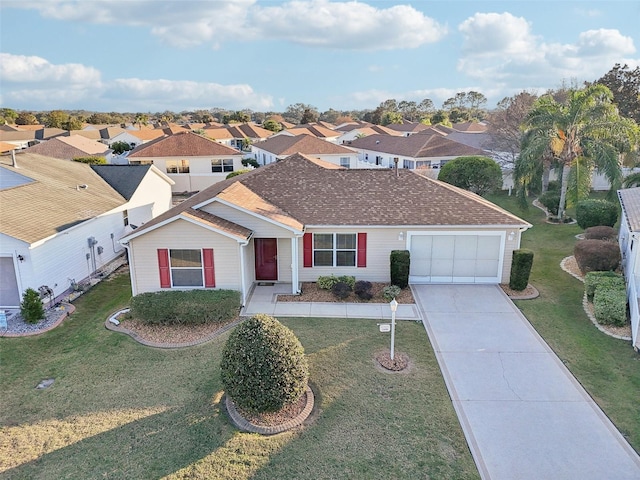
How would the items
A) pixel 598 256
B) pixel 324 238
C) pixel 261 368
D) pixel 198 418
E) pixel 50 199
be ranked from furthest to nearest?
pixel 50 199 → pixel 324 238 → pixel 598 256 → pixel 198 418 → pixel 261 368

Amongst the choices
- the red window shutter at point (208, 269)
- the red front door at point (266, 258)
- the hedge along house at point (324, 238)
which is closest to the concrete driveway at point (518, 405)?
the hedge along house at point (324, 238)

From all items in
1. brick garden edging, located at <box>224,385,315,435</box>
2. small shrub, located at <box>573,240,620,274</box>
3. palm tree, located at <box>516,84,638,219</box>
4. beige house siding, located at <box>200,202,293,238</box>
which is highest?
palm tree, located at <box>516,84,638,219</box>

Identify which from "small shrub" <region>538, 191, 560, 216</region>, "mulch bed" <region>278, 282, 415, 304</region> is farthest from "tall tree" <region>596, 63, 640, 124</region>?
"mulch bed" <region>278, 282, 415, 304</region>

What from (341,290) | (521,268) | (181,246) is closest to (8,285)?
(181,246)

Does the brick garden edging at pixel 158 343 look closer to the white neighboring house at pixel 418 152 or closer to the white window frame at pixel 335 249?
the white window frame at pixel 335 249

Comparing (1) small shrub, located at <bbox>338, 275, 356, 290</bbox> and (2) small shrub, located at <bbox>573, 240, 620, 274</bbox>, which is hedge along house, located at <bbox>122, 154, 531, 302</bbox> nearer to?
(1) small shrub, located at <bbox>338, 275, 356, 290</bbox>

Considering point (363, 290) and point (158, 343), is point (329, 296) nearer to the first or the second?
point (363, 290)
